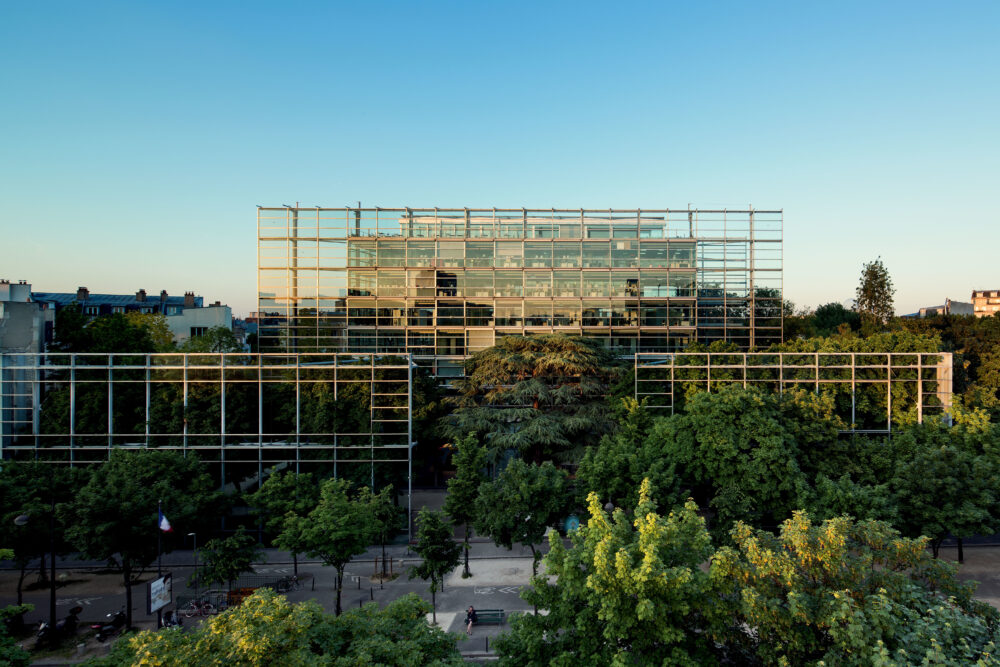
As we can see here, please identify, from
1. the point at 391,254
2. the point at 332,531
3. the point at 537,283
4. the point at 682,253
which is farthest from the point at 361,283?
the point at 332,531

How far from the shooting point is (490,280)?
46688 millimetres

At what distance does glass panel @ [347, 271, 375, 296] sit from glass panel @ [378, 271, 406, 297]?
0.69 meters

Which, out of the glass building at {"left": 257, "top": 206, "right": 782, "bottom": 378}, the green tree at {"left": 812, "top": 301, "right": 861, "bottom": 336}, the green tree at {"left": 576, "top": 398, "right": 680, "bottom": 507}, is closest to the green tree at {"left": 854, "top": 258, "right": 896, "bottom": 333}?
the green tree at {"left": 812, "top": 301, "right": 861, "bottom": 336}

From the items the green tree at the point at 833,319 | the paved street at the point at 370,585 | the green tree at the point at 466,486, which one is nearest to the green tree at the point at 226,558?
the paved street at the point at 370,585

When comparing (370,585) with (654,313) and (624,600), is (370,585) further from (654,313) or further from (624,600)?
(654,313)

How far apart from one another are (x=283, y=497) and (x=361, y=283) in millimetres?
25361

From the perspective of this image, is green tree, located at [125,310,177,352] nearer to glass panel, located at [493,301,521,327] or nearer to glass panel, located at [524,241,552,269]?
glass panel, located at [493,301,521,327]

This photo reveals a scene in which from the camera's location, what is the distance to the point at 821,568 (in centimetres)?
1295

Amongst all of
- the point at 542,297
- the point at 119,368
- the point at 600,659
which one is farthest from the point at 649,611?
the point at 542,297

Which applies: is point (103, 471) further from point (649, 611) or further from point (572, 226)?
point (572, 226)

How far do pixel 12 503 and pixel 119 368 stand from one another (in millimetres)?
7627

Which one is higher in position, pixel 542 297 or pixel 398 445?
pixel 542 297

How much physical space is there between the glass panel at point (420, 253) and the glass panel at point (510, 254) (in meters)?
5.79

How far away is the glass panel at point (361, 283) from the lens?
46.4 m
